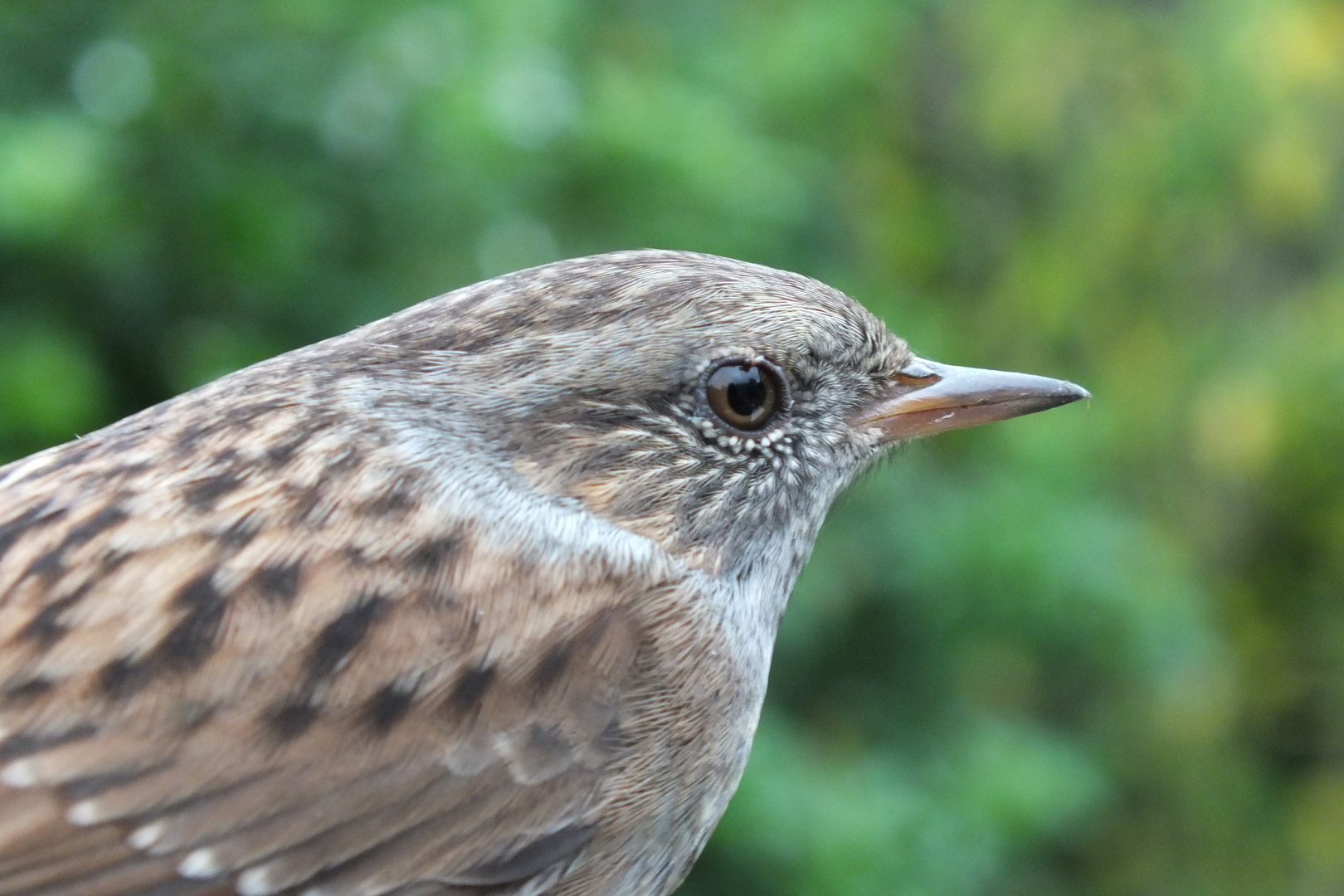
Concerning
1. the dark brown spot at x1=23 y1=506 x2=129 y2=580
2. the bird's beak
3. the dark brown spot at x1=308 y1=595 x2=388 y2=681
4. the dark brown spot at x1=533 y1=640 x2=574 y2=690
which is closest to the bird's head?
the bird's beak

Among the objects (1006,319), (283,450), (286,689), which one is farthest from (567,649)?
(1006,319)

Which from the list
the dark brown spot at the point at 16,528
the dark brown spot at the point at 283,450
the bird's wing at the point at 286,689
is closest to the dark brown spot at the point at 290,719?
the bird's wing at the point at 286,689

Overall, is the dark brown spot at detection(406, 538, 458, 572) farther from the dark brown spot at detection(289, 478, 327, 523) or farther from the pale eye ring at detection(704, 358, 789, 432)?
the pale eye ring at detection(704, 358, 789, 432)

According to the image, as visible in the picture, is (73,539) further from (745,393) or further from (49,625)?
(745,393)

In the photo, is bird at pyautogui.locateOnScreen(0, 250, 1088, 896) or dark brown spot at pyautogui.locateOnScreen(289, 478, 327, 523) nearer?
bird at pyautogui.locateOnScreen(0, 250, 1088, 896)

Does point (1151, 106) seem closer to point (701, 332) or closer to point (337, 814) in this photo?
point (701, 332)

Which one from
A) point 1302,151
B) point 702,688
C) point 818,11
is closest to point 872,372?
point 702,688
